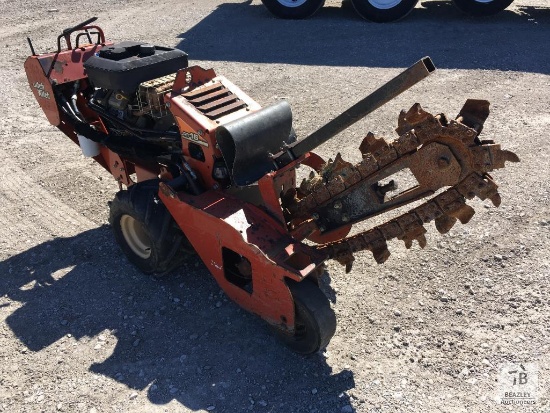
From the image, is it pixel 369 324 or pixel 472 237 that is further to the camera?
pixel 472 237

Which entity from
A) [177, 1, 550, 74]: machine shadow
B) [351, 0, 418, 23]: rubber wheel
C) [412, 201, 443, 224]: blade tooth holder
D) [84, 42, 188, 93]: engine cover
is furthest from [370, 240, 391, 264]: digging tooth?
[351, 0, 418, 23]: rubber wheel

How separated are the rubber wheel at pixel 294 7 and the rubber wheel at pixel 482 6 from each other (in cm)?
265

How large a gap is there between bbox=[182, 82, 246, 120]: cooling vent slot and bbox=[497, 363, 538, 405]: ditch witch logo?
2.51 m

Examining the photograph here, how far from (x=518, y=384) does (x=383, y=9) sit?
8.63 meters

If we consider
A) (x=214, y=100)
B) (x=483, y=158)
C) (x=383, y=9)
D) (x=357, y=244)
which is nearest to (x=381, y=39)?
(x=383, y=9)

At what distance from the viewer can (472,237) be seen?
481 cm

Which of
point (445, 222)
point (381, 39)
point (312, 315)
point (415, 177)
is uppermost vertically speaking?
point (415, 177)

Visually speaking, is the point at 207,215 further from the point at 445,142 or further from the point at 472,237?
the point at 472,237

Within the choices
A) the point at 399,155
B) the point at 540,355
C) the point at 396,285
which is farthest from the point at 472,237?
the point at 399,155

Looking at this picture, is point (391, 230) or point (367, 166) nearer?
point (367, 166)

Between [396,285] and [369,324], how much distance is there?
1.61ft

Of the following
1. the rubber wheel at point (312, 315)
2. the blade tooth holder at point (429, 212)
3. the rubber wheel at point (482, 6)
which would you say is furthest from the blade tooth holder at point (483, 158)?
the rubber wheel at point (482, 6)

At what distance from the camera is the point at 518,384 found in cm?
353

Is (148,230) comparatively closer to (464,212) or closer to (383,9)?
(464,212)
